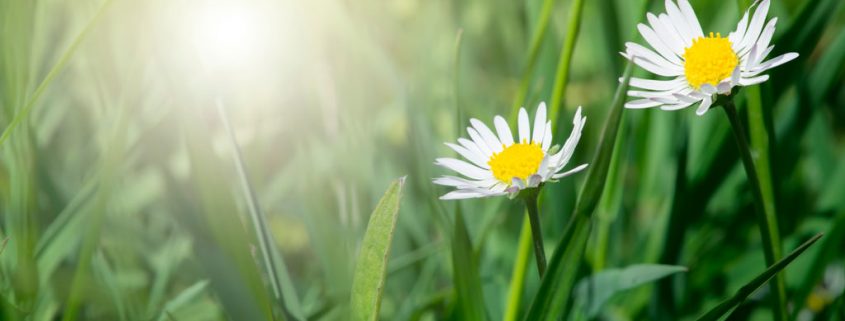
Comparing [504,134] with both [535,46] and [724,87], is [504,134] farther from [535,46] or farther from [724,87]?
[535,46]

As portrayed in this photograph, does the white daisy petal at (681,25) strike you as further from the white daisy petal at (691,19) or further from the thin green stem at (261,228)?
the thin green stem at (261,228)

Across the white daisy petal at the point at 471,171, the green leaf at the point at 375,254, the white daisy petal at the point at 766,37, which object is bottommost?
the green leaf at the point at 375,254

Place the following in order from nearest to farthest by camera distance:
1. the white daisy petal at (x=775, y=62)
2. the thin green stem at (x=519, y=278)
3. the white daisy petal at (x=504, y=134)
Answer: the white daisy petal at (x=775, y=62) < the white daisy petal at (x=504, y=134) < the thin green stem at (x=519, y=278)

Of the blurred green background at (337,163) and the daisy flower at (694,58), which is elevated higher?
the daisy flower at (694,58)

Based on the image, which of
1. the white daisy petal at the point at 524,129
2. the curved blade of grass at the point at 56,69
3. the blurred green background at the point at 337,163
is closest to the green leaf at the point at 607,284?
the blurred green background at the point at 337,163

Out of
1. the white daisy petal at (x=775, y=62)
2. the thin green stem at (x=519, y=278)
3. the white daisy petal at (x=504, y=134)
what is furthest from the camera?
the thin green stem at (x=519, y=278)

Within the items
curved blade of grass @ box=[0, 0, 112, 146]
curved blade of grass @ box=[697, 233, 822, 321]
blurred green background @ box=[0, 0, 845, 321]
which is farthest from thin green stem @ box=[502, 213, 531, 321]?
curved blade of grass @ box=[0, 0, 112, 146]

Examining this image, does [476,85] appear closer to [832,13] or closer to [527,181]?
[832,13]
